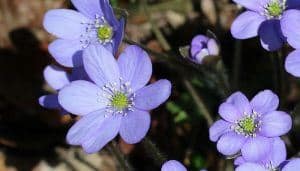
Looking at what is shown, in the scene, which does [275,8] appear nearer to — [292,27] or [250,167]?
[292,27]

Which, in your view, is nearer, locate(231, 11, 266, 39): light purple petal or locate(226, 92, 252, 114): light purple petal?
locate(226, 92, 252, 114): light purple petal

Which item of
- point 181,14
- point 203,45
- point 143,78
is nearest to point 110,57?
point 143,78

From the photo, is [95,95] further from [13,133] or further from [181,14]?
[181,14]

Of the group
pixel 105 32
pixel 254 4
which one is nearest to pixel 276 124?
pixel 254 4

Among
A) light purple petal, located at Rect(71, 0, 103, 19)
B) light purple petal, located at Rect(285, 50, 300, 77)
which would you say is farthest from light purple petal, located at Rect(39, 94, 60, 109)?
light purple petal, located at Rect(285, 50, 300, 77)

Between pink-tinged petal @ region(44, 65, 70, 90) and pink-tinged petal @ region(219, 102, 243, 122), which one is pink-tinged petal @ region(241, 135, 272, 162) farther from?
pink-tinged petal @ region(44, 65, 70, 90)

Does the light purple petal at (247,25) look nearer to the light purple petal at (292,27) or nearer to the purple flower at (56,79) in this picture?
the light purple petal at (292,27)
